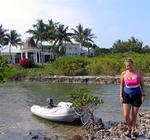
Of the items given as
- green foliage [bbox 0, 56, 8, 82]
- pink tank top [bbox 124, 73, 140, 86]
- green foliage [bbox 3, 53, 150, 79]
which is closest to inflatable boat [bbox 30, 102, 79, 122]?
green foliage [bbox 0, 56, 8, 82]

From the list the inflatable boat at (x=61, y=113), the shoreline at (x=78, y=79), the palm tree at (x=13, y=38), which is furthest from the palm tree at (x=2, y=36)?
the inflatable boat at (x=61, y=113)

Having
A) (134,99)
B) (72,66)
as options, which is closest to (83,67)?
(72,66)

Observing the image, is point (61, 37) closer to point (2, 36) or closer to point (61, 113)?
point (2, 36)

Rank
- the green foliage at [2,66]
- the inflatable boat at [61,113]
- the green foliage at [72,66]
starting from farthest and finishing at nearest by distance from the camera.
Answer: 1. the green foliage at [72,66]
2. the inflatable boat at [61,113]
3. the green foliage at [2,66]

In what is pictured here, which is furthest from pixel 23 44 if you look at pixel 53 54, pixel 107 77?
pixel 107 77

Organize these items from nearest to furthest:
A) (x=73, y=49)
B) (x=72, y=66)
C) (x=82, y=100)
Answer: (x=82, y=100)
(x=72, y=66)
(x=73, y=49)

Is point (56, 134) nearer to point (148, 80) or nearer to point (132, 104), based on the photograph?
point (132, 104)

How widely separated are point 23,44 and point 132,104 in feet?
309

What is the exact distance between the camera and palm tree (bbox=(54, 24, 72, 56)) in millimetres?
94875

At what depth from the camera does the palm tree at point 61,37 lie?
311 feet

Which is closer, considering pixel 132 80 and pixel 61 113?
pixel 132 80

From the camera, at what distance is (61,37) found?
95.4 metres

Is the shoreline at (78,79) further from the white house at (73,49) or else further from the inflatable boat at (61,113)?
the white house at (73,49)

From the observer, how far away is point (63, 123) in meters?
21.0
